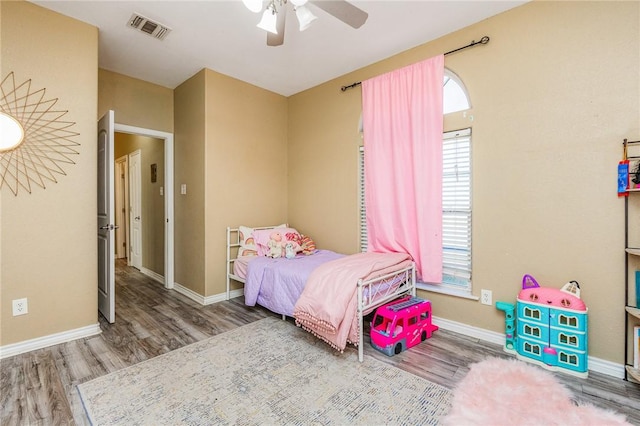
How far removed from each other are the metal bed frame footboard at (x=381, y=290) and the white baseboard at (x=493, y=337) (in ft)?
1.31

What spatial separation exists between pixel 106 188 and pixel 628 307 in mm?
4286

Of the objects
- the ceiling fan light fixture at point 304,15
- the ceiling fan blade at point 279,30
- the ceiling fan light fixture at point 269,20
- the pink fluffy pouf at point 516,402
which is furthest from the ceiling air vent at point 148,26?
the pink fluffy pouf at point 516,402

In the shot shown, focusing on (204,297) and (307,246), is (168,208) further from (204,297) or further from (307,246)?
(307,246)

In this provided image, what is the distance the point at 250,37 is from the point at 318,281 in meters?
2.37

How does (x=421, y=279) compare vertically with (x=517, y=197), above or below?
below

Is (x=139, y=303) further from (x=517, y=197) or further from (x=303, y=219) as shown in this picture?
(x=517, y=197)

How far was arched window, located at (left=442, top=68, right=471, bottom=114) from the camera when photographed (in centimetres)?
269

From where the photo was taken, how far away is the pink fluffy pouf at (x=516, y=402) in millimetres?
1563

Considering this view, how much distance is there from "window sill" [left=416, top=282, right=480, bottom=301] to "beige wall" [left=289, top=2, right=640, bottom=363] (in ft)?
0.17

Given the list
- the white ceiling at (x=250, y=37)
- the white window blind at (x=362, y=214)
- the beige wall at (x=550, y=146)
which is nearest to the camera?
the beige wall at (x=550, y=146)

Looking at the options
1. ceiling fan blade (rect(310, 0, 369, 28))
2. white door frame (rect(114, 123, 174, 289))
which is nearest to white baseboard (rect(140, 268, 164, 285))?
white door frame (rect(114, 123, 174, 289))

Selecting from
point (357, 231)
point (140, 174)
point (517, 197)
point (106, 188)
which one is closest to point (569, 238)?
point (517, 197)

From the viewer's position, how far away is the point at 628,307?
1916 mm

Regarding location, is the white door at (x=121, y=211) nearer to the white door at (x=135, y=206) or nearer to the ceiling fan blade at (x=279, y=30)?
the white door at (x=135, y=206)
